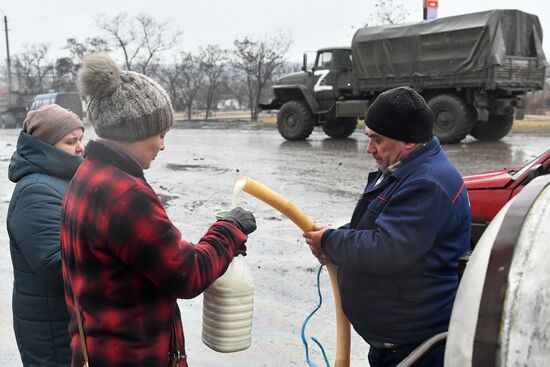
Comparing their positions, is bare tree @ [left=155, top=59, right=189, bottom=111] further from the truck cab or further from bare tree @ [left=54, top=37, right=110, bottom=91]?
the truck cab

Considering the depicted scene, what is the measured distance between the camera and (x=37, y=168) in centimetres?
253

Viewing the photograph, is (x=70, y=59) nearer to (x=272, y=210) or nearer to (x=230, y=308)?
(x=272, y=210)

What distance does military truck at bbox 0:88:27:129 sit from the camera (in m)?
41.6

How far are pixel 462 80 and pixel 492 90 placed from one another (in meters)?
0.81

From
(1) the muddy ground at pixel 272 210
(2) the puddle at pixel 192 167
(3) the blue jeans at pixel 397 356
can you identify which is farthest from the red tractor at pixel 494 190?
(2) the puddle at pixel 192 167

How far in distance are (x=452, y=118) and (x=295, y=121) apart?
542 cm

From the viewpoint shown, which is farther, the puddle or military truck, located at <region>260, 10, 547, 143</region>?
military truck, located at <region>260, 10, 547, 143</region>

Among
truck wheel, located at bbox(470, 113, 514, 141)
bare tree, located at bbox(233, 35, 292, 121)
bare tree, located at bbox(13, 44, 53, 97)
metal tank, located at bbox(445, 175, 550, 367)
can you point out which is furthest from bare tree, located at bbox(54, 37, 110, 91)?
metal tank, located at bbox(445, 175, 550, 367)

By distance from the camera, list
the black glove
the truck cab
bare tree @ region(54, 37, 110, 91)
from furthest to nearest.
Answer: bare tree @ region(54, 37, 110, 91), the truck cab, the black glove

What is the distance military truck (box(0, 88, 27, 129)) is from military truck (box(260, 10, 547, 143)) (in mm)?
29835

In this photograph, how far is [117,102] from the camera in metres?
1.85

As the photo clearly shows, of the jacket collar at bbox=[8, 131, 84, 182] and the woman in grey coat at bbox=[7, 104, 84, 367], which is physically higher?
the jacket collar at bbox=[8, 131, 84, 182]

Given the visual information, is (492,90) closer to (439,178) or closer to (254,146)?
(254,146)

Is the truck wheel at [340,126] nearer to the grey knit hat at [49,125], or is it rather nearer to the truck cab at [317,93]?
the truck cab at [317,93]
